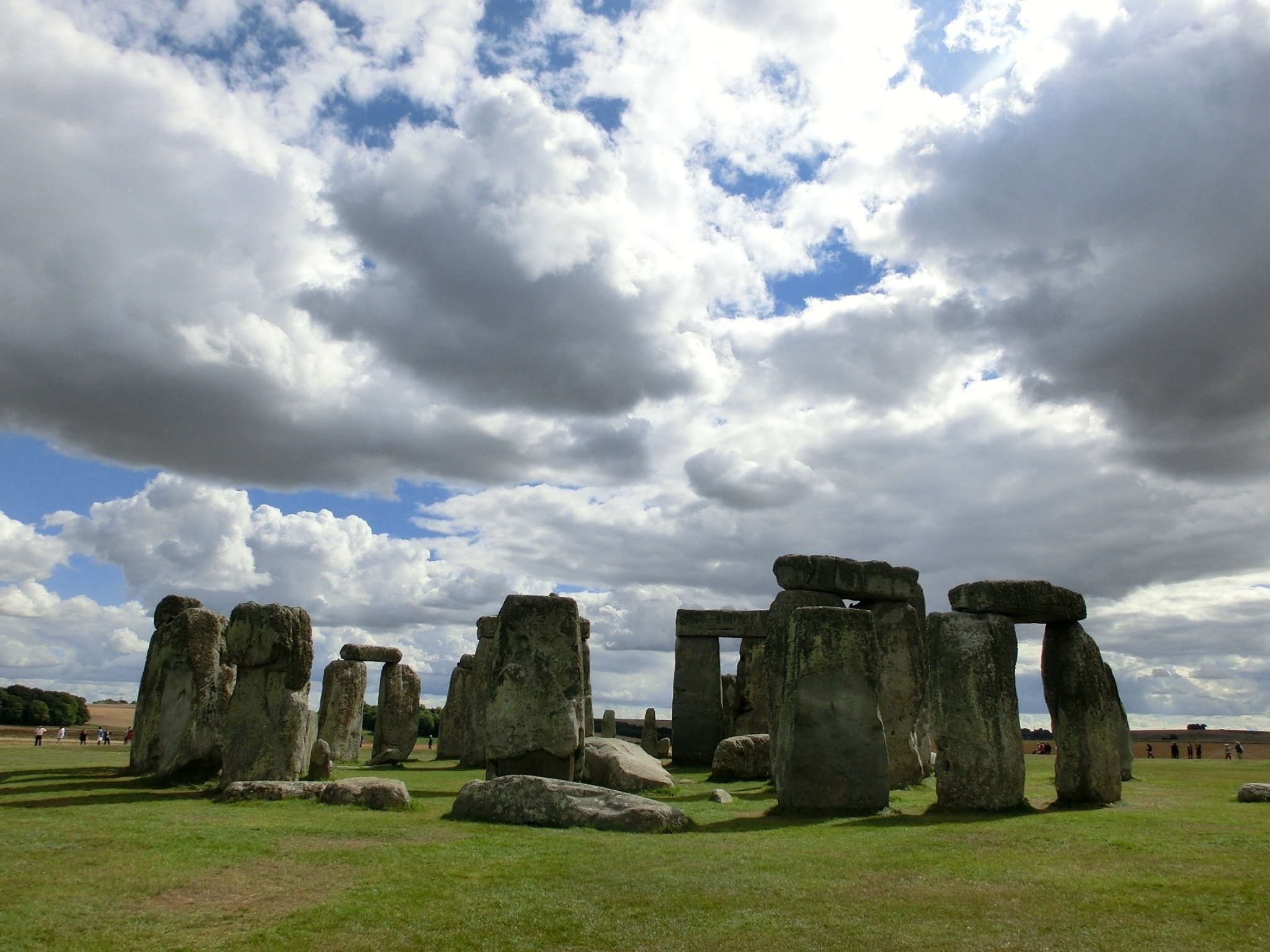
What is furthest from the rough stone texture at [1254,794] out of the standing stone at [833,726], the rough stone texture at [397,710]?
the rough stone texture at [397,710]

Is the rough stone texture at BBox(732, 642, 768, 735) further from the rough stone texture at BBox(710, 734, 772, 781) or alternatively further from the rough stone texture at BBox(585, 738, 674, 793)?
the rough stone texture at BBox(585, 738, 674, 793)

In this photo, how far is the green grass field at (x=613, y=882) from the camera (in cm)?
616

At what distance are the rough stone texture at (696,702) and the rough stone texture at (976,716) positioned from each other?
12.0m

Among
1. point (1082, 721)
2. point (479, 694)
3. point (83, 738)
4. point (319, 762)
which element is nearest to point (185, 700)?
point (319, 762)

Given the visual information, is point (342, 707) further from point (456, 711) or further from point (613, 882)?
point (613, 882)

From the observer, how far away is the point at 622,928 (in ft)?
21.0

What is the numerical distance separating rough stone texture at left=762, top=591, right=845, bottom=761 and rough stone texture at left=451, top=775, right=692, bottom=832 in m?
5.89

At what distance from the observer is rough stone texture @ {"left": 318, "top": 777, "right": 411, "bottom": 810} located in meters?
11.3

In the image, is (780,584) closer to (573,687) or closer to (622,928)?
(573,687)

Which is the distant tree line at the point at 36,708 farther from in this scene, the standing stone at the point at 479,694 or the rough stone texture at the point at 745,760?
the rough stone texture at the point at 745,760

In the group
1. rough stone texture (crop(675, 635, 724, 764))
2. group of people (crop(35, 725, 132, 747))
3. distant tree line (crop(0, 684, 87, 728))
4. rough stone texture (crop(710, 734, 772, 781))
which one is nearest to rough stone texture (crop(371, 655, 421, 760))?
rough stone texture (crop(675, 635, 724, 764))

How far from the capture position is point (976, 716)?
40.5 feet

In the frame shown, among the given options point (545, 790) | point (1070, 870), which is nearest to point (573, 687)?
point (545, 790)

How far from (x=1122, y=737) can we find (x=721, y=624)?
10631mm
